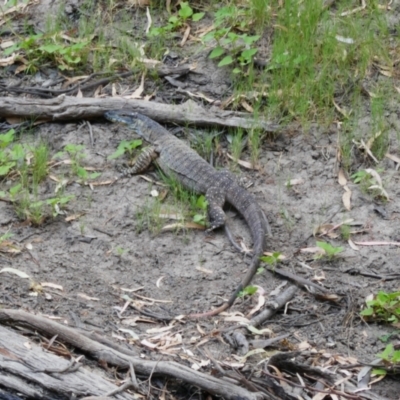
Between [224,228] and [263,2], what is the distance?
8.60 feet

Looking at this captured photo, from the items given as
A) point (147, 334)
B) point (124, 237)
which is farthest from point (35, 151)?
point (147, 334)

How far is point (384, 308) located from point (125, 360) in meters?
1.85

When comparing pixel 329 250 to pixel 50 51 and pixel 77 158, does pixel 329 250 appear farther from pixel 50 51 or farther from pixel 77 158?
pixel 50 51

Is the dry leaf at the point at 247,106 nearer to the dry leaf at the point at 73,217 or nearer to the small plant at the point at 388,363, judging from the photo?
the dry leaf at the point at 73,217

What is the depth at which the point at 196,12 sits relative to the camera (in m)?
9.19

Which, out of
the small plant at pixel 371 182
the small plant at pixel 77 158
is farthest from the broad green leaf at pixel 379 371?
the small plant at pixel 77 158

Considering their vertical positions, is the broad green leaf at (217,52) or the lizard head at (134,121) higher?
the broad green leaf at (217,52)

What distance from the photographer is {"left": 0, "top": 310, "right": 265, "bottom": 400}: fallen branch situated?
4.94 metres

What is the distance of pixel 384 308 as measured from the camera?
591 centimetres

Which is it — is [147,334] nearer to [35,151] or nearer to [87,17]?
[35,151]

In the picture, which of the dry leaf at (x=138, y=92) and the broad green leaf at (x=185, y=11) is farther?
the broad green leaf at (x=185, y=11)

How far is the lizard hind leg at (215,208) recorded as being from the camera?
7.14m

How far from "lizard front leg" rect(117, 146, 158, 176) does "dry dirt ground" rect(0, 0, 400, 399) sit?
13 centimetres

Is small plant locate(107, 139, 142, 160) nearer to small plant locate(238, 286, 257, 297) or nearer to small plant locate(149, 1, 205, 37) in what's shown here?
small plant locate(149, 1, 205, 37)
